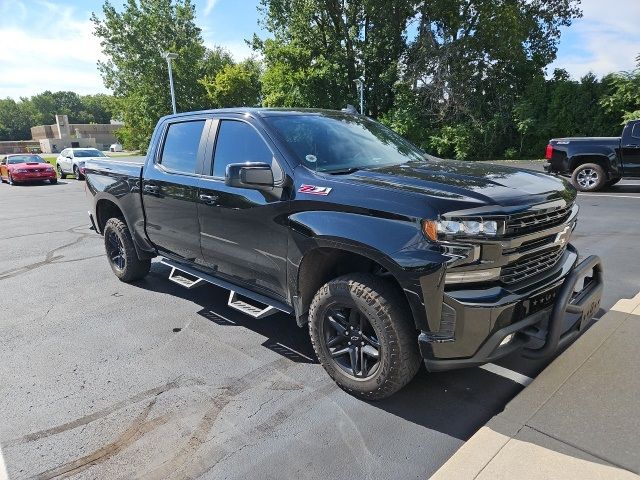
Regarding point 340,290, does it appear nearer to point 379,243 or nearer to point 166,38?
point 379,243

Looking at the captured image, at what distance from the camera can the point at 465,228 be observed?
8.03 feet

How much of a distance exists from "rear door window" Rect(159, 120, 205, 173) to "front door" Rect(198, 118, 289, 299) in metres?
0.30

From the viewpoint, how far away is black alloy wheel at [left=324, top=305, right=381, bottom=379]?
2916 mm

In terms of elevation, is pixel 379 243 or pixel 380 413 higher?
pixel 379 243

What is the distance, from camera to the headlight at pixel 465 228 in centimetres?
245

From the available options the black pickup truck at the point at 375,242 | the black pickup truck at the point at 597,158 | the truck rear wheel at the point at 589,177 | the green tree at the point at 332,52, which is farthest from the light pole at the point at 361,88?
the black pickup truck at the point at 375,242

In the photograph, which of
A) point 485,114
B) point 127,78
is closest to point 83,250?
point 485,114

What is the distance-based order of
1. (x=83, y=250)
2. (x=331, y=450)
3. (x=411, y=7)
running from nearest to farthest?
(x=331, y=450) → (x=83, y=250) → (x=411, y=7)

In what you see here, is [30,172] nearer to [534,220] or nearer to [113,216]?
[113,216]

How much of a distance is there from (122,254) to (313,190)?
3.49 meters

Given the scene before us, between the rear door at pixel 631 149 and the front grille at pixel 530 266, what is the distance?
32.4 ft

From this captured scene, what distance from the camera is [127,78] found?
39781 mm

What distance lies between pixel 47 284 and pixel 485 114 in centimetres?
2366

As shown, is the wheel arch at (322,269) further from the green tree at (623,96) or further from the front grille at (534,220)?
the green tree at (623,96)
